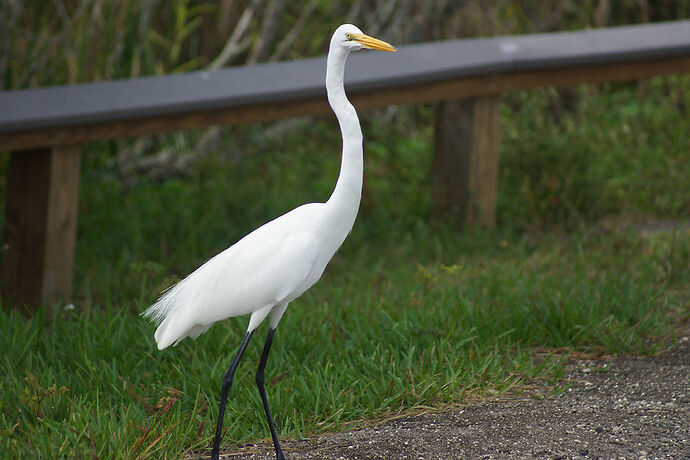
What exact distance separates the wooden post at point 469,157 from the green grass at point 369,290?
0.54 feet

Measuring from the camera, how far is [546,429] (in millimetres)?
2820

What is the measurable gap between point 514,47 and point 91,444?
11.9 feet

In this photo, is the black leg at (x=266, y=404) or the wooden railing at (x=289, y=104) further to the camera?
the wooden railing at (x=289, y=104)

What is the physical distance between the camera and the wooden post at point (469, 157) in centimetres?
504

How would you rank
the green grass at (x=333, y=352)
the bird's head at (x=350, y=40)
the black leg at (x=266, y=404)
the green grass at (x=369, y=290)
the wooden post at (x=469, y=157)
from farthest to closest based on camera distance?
the wooden post at (x=469, y=157)
the green grass at (x=369, y=290)
the green grass at (x=333, y=352)
the black leg at (x=266, y=404)
the bird's head at (x=350, y=40)

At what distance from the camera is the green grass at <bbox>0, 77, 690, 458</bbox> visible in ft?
9.62

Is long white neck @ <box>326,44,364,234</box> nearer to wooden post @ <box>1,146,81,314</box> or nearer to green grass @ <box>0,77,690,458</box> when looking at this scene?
green grass @ <box>0,77,690,458</box>

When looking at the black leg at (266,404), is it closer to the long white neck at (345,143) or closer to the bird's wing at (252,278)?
the bird's wing at (252,278)

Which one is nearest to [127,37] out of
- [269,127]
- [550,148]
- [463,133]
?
[269,127]

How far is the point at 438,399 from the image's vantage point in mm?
3041

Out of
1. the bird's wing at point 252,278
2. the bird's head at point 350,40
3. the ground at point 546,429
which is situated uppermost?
the bird's head at point 350,40

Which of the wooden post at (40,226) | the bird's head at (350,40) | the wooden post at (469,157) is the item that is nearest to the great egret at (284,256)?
the bird's head at (350,40)

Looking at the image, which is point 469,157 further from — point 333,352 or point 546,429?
point 546,429

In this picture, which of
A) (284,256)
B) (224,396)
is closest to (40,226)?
(224,396)
